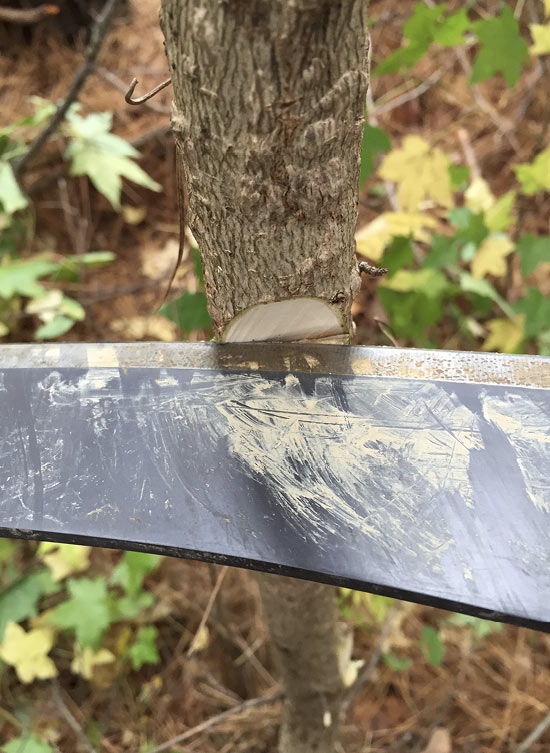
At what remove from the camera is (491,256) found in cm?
134

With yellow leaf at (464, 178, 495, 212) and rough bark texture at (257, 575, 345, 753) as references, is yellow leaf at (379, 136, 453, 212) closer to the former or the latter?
yellow leaf at (464, 178, 495, 212)

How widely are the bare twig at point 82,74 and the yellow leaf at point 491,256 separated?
1024 millimetres

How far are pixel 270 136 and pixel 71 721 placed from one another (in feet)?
4.25

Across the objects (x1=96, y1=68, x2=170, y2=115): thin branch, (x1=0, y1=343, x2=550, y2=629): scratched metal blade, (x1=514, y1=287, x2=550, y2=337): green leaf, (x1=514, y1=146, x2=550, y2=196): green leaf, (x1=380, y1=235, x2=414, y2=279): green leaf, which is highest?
(x1=96, y1=68, x2=170, y2=115): thin branch

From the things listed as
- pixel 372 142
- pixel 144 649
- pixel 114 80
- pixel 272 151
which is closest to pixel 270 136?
pixel 272 151

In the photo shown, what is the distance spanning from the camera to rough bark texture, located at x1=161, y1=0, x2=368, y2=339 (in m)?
→ 0.39

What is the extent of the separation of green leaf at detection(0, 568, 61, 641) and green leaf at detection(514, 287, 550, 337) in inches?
51.1

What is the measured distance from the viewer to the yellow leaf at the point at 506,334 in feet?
4.87

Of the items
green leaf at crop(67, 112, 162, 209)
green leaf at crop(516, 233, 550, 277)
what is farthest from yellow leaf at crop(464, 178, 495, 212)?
green leaf at crop(67, 112, 162, 209)

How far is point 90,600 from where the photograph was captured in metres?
1.15

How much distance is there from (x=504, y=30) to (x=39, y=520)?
1.07m

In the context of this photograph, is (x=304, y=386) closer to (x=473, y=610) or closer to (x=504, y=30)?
(x=473, y=610)

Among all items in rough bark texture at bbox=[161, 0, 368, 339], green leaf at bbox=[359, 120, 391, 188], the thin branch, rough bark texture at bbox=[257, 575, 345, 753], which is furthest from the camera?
the thin branch

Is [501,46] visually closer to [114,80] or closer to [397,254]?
[397,254]
